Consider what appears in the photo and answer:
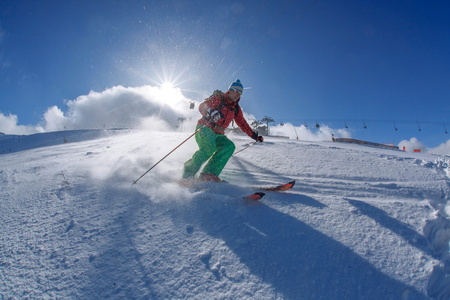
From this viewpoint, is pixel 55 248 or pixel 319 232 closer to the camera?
pixel 55 248

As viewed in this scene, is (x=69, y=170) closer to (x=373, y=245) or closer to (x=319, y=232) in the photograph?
(x=319, y=232)

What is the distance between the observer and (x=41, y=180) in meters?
2.62

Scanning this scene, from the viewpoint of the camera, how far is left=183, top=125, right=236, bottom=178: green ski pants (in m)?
3.13

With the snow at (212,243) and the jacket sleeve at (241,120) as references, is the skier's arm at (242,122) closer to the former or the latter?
the jacket sleeve at (241,120)

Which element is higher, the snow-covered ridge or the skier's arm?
the snow-covered ridge

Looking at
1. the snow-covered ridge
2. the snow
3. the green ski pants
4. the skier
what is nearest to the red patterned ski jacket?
the skier

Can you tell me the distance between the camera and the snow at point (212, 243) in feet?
3.80

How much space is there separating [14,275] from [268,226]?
1661 mm

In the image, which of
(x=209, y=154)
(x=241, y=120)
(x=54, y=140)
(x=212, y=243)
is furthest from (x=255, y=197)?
(x=54, y=140)

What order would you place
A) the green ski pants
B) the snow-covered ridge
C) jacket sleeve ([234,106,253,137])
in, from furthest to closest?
the snow-covered ridge → jacket sleeve ([234,106,253,137]) → the green ski pants

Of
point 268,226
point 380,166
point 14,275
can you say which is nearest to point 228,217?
point 268,226

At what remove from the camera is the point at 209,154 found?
327 centimetres

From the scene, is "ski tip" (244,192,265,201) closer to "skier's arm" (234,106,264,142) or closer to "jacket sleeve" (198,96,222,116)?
"jacket sleeve" (198,96,222,116)

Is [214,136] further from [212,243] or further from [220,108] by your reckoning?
[212,243]
